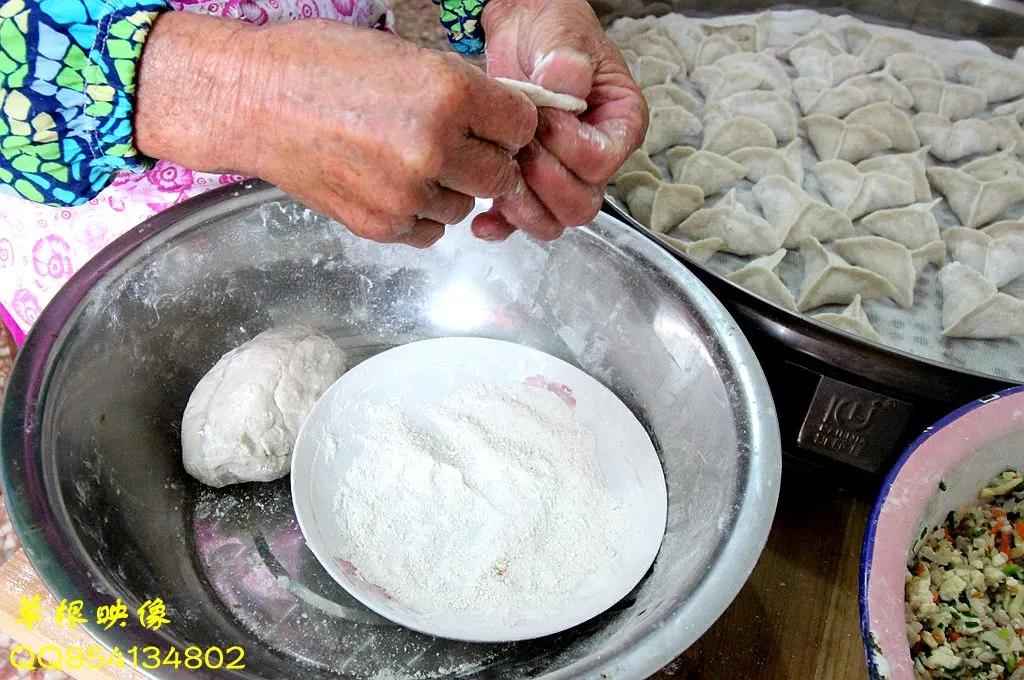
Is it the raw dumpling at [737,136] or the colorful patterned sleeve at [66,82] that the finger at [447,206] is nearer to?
the colorful patterned sleeve at [66,82]

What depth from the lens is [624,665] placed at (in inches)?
26.1

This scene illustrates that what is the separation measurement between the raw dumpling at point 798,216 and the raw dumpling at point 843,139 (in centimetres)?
17

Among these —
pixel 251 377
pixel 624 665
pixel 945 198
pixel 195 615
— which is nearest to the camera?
pixel 624 665

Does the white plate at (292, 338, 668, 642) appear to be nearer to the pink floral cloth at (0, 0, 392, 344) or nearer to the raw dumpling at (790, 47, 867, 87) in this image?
the pink floral cloth at (0, 0, 392, 344)

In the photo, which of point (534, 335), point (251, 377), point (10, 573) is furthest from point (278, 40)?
point (10, 573)

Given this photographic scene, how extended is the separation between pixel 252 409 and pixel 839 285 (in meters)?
0.84

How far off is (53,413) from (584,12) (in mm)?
773

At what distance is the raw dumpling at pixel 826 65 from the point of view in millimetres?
1575

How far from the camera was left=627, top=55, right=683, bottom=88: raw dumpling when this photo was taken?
5.04 feet

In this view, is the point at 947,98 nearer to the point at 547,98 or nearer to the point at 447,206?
the point at 547,98

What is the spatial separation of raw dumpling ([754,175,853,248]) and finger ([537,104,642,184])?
1.64 ft

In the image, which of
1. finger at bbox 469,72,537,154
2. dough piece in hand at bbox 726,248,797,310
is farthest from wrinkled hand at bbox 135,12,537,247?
dough piece in hand at bbox 726,248,797,310

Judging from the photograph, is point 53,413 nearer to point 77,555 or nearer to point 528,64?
point 77,555

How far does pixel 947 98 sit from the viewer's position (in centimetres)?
153
